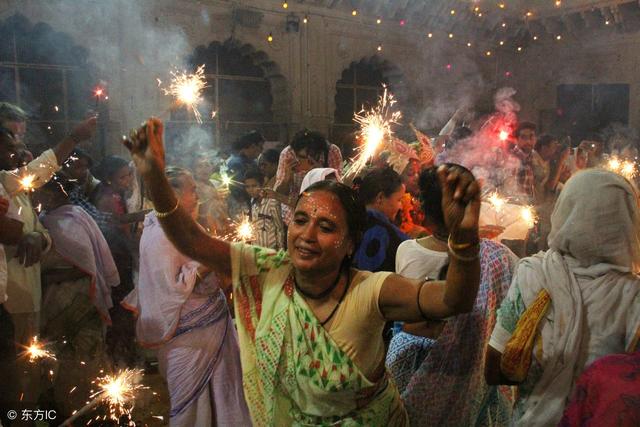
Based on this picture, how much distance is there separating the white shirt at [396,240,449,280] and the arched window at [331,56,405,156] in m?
9.61

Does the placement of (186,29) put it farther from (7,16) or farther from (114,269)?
(114,269)

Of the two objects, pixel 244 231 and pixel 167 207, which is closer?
pixel 167 207

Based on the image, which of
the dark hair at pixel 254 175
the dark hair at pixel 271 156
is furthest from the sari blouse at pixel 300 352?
the dark hair at pixel 271 156

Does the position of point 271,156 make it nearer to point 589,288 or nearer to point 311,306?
point 311,306

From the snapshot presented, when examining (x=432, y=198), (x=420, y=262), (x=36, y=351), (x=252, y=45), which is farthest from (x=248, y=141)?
(x=420, y=262)

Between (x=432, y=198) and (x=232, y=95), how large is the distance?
29.4 feet

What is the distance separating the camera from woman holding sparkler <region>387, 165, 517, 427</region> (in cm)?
263

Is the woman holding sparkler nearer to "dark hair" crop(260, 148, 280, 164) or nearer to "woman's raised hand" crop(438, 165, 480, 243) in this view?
"woman's raised hand" crop(438, 165, 480, 243)

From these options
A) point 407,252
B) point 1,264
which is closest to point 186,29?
point 1,264

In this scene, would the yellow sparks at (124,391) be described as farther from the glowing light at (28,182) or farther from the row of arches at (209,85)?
the row of arches at (209,85)

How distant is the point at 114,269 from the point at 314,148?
219 cm

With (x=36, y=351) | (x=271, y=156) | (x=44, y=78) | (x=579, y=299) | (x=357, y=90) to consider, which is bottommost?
(x=36, y=351)

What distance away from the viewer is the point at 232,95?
11.1 meters

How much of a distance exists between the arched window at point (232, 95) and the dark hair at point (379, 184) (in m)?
7.00
